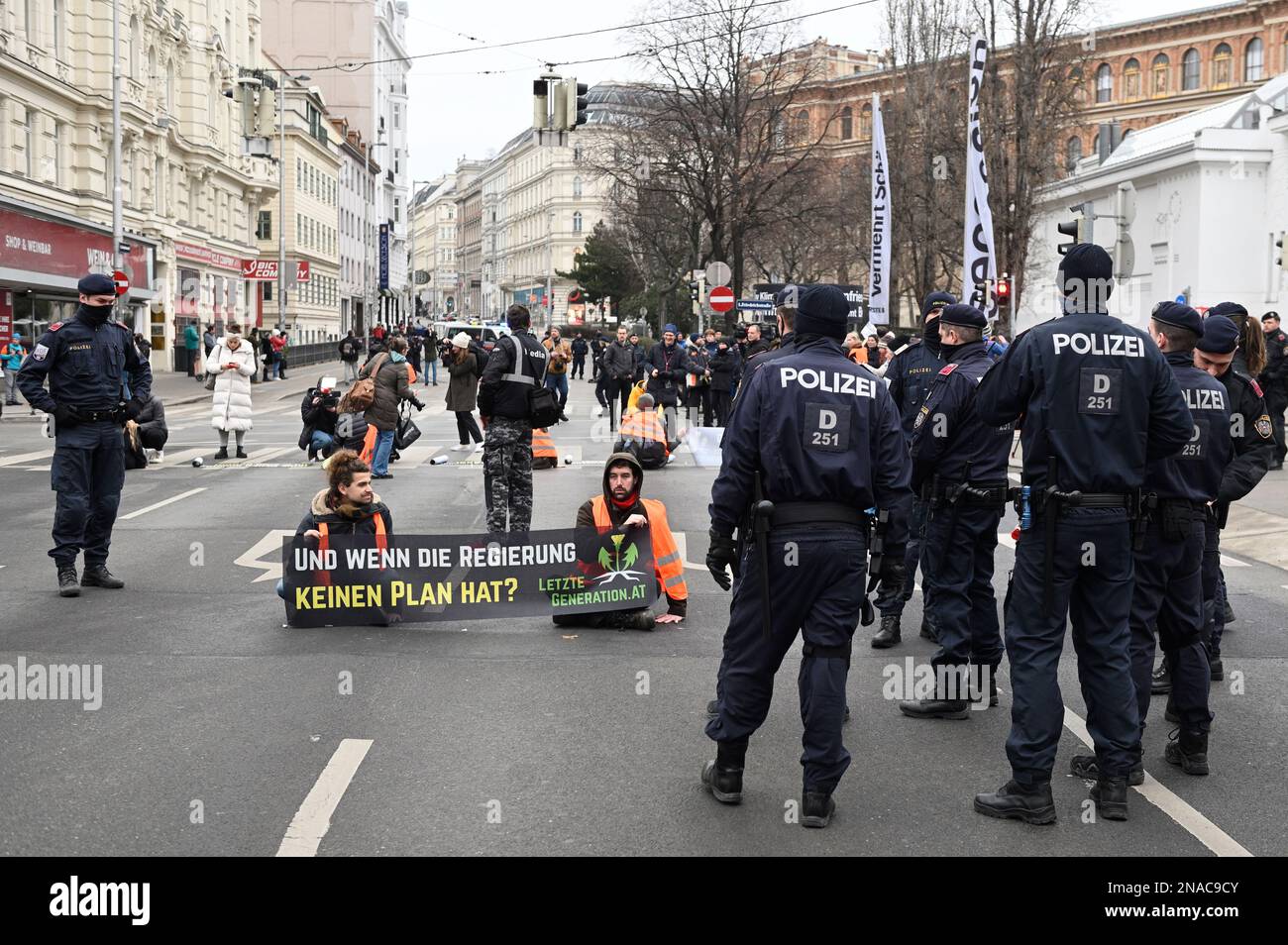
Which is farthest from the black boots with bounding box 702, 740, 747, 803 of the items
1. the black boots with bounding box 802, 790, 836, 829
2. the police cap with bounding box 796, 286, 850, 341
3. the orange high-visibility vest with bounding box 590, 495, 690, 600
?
the orange high-visibility vest with bounding box 590, 495, 690, 600

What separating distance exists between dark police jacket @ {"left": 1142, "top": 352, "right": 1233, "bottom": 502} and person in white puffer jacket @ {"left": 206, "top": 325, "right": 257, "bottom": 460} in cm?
1652

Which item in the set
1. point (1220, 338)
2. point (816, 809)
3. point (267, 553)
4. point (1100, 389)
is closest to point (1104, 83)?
point (267, 553)

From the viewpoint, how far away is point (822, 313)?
17.8 feet

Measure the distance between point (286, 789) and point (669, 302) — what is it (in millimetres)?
68089

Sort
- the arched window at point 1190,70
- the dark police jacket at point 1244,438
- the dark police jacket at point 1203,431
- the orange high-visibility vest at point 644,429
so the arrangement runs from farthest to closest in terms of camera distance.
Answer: the arched window at point 1190,70
the orange high-visibility vest at point 644,429
the dark police jacket at point 1244,438
the dark police jacket at point 1203,431

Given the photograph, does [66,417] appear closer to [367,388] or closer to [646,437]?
[367,388]

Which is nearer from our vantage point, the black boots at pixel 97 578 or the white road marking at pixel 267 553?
the black boots at pixel 97 578

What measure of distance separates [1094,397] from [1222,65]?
8511cm

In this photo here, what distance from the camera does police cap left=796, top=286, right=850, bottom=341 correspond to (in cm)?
544

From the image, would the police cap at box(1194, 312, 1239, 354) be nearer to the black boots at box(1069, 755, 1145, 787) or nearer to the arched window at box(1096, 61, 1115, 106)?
the black boots at box(1069, 755, 1145, 787)

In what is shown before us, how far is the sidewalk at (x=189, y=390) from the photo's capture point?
30.6 metres

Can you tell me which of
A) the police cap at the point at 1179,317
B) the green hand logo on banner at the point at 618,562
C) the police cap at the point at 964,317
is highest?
the police cap at the point at 964,317

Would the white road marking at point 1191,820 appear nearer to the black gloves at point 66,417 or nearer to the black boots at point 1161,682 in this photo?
the black boots at point 1161,682

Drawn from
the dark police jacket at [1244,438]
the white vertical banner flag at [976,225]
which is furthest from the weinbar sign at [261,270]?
the dark police jacket at [1244,438]
